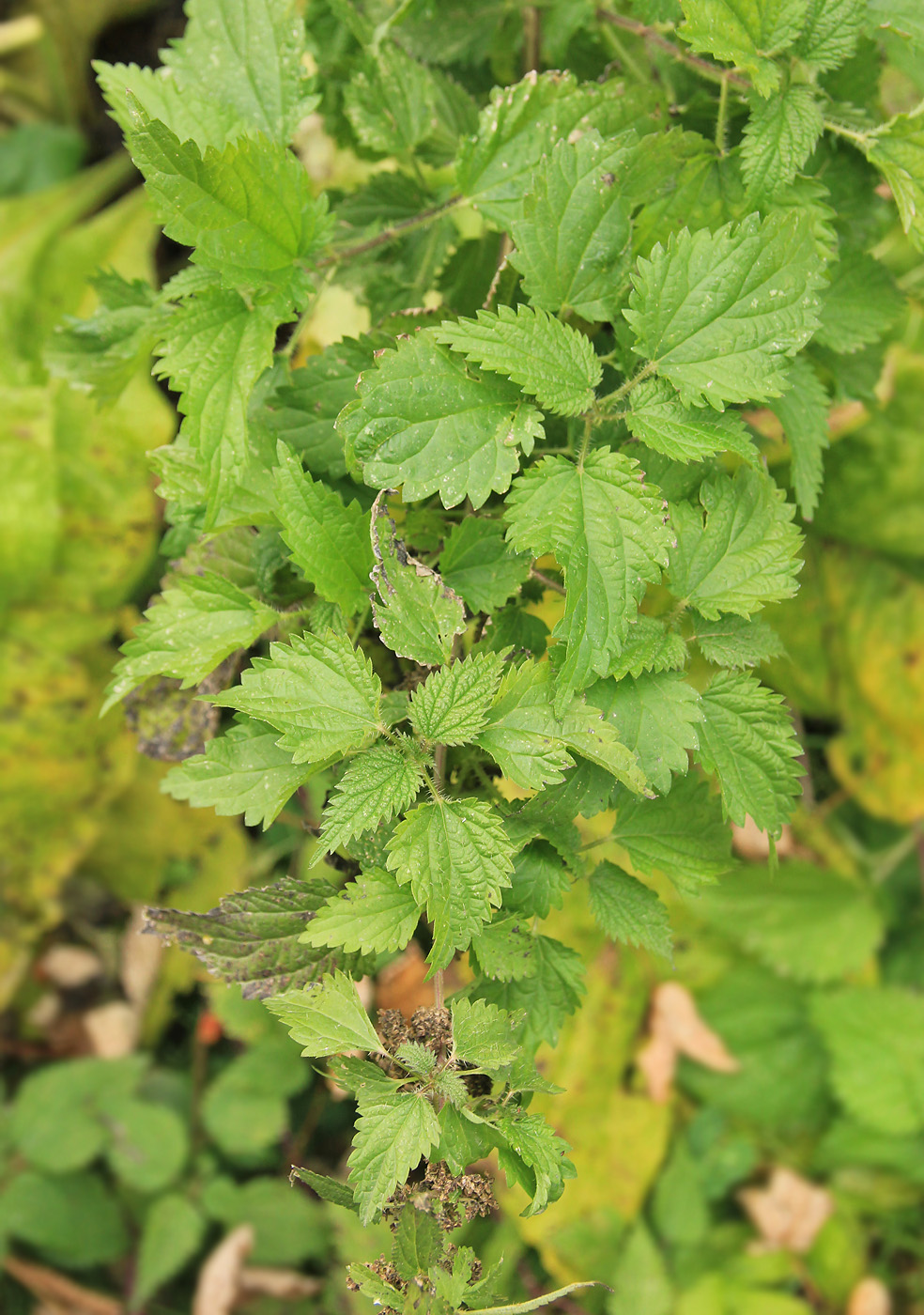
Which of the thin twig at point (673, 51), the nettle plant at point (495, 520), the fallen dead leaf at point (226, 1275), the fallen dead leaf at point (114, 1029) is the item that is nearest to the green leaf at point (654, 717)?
the nettle plant at point (495, 520)

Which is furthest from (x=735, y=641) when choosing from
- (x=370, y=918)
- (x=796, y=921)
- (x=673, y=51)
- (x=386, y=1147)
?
(x=796, y=921)

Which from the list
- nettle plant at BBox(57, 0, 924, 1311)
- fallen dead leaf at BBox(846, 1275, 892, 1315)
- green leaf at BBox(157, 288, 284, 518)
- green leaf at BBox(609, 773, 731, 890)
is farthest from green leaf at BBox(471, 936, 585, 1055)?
fallen dead leaf at BBox(846, 1275, 892, 1315)

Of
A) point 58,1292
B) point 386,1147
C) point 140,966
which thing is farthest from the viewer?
point 140,966

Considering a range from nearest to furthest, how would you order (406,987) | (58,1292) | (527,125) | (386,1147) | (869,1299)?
(386,1147), (527,125), (406,987), (869,1299), (58,1292)

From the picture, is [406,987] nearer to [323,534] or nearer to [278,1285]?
[278,1285]

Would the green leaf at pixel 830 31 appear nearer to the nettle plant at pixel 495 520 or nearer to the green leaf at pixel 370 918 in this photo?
the nettle plant at pixel 495 520

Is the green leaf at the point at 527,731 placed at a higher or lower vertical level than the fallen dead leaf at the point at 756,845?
higher

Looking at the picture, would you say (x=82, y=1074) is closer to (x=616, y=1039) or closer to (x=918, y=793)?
(x=616, y=1039)
